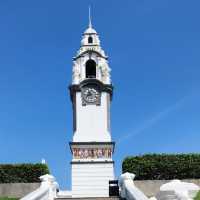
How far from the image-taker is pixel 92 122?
1885 inches

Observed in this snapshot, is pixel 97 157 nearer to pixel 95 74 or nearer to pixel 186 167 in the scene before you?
pixel 95 74

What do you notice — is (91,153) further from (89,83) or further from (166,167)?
(166,167)

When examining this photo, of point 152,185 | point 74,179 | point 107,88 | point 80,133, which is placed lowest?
point 152,185

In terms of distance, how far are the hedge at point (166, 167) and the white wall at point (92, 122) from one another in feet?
64.3

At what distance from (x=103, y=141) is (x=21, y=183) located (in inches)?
816

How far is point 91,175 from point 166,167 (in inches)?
768

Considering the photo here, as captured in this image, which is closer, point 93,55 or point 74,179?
point 74,179

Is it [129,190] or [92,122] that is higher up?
[92,122]

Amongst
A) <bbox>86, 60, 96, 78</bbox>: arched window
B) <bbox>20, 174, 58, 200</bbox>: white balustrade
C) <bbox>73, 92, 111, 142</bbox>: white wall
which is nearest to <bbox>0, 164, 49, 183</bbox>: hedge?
<bbox>20, 174, 58, 200</bbox>: white balustrade

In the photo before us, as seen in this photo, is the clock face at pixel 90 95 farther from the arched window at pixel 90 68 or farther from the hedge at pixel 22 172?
the hedge at pixel 22 172

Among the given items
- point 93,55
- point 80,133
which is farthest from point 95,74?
point 80,133

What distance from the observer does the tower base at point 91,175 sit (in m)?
46.2

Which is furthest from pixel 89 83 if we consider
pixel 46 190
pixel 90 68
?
pixel 46 190

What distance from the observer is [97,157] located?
4678 cm
